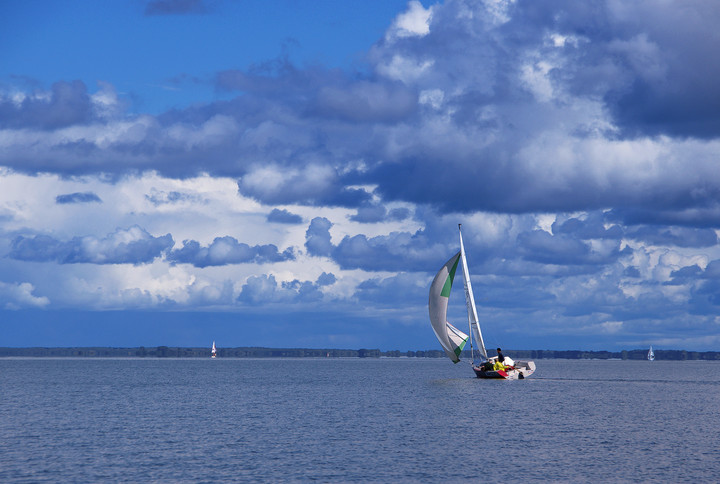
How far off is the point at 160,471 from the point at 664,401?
6658 centimetres

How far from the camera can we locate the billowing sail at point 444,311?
10562 centimetres

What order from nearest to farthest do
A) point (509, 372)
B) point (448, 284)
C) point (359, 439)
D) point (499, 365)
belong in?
point (359, 439)
point (448, 284)
point (499, 365)
point (509, 372)

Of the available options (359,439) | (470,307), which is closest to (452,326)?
(470,307)

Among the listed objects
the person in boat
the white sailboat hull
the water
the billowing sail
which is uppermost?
the billowing sail

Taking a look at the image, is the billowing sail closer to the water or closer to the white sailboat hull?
the white sailboat hull

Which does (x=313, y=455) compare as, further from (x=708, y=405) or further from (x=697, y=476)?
(x=708, y=405)

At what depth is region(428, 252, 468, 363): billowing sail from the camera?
105625mm

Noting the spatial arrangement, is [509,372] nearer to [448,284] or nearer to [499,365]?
[499,365]

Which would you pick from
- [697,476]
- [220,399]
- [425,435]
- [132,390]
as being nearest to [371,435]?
[425,435]

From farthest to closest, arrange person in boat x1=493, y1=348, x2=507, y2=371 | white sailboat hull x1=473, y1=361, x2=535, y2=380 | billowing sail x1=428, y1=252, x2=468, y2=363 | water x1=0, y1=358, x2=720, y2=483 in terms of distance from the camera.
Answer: white sailboat hull x1=473, y1=361, x2=535, y2=380
person in boat x1=493, y1=348, x2=507, y2=371
billowing sail x1=428, y1=252, x2=468, y2=363
water x1=0, y1=358, x2=720, y2=483

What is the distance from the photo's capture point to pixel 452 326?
110 metres

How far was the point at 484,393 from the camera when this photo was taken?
96.7 meters

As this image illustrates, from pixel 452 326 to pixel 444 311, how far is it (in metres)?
4.08

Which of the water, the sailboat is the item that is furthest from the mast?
the water
